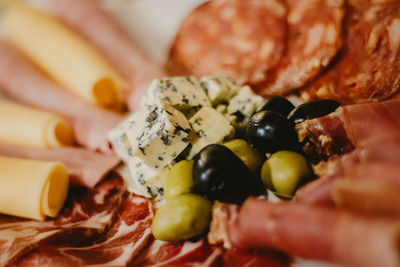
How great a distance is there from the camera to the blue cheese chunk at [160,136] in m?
1.37

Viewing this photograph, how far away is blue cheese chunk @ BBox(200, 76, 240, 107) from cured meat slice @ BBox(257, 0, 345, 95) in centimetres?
24

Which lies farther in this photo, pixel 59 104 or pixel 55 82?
pixel 55 82

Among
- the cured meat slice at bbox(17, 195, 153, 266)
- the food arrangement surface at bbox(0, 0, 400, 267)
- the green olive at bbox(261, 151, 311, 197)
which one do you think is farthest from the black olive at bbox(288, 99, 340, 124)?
the cured meat slice at bbox(17, 195, 153, 266)

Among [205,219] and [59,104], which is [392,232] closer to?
[205,219]

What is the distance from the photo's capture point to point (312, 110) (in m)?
1.37

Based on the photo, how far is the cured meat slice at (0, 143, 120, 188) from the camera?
1.68 metres

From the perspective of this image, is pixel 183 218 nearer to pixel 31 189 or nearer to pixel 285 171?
pixel 285 171

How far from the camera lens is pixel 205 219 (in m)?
1.20

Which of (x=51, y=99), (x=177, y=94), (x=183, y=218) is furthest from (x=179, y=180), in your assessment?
(x=51, y=99)

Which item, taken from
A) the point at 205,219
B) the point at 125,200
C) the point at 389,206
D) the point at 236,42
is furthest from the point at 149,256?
the point at 236,42

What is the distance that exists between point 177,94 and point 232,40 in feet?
1.92

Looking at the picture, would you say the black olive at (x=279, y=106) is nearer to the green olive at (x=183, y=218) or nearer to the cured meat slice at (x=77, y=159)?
the green olive at (x=183, y=218)

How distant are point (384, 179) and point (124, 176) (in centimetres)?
112

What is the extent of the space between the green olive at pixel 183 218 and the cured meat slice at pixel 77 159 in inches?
22.4
